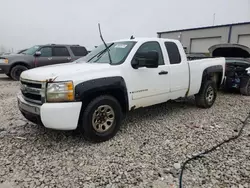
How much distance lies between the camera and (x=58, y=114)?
310 centimetres

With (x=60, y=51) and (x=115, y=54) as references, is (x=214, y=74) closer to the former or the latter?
(x=115, y=54)

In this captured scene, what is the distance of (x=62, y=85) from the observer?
3117 mm

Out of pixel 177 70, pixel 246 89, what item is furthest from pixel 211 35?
pixel 177 70

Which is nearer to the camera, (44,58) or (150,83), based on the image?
(150,83)

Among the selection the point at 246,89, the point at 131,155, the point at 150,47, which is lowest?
the point at 246,89

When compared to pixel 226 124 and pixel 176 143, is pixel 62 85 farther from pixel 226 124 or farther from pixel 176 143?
pixel 226 124

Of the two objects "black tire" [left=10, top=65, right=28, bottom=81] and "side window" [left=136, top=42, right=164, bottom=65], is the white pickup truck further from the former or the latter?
"black tire" [left=10, top=65, right=28, bottom=81]

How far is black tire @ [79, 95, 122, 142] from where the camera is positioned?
3.37 m

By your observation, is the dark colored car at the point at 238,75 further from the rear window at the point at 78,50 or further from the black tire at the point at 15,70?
the black tire at the point at 15,70

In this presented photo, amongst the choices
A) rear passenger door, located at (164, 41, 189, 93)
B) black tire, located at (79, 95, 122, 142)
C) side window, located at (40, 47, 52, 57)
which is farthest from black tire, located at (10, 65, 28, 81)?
black tire, located at (79, 95, 122, 142)

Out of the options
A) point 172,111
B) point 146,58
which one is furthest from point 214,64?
point 146,58

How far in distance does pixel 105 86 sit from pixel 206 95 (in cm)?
340

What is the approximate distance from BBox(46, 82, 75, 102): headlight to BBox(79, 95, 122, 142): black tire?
1.30ft

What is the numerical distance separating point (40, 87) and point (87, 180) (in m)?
1.55
